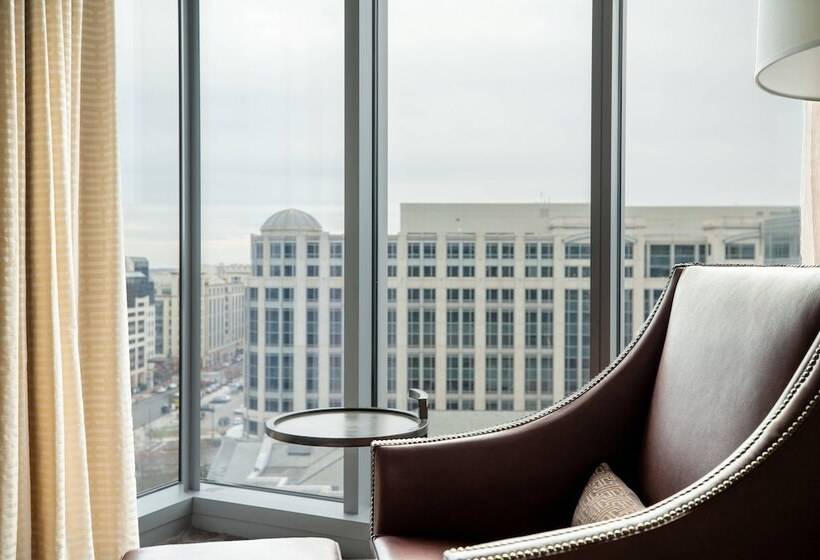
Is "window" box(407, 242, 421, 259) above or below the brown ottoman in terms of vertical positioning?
above

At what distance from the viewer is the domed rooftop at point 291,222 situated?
269cm

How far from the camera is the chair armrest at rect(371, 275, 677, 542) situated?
1.60 meters

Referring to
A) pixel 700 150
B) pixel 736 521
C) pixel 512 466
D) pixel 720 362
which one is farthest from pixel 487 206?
pixel 736 521

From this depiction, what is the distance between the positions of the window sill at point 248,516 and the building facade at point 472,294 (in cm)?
29

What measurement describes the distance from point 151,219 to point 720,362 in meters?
2.05

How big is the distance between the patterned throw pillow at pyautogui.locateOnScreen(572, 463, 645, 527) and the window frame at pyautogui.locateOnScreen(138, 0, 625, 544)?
0.77 meters

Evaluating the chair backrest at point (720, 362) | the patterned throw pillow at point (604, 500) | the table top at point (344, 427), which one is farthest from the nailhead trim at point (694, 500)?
the table top at point (344, 427)

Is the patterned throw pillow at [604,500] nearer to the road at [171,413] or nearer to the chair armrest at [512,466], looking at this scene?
the chair armrest at [512,466]

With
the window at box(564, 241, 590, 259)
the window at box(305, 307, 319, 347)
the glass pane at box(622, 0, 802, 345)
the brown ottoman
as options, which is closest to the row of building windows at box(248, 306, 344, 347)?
the window at box(305, 307, 319, 347)

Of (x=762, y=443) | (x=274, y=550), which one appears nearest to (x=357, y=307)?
(x=274, y=550)

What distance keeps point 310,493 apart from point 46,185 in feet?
4.72

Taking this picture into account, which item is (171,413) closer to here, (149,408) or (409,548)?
(149,408)

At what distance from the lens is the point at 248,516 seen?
106 inches

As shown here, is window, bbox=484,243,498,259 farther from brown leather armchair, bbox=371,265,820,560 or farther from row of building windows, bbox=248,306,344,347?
brown leather armchair, bbox=371,265,820,560
